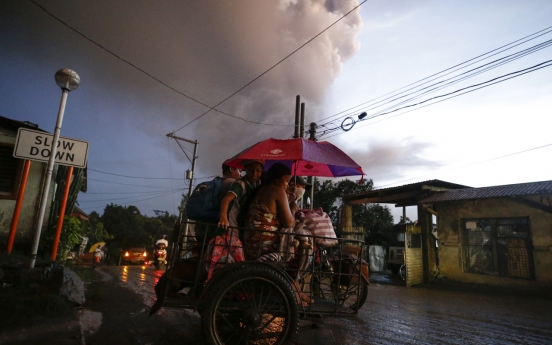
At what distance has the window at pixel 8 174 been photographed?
8258 mm

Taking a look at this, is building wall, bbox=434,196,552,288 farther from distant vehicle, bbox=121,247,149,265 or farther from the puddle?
distant vehicle, bbox=121,247,149,265

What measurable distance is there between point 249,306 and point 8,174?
8.58 meters

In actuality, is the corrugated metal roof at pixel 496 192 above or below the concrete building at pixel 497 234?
above

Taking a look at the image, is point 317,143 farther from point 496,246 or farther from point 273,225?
point 496,246

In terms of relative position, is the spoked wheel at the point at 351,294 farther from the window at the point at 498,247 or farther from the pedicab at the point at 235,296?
the window at the point at 498,247

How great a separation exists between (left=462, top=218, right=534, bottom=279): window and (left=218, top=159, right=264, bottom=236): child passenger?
11.3m

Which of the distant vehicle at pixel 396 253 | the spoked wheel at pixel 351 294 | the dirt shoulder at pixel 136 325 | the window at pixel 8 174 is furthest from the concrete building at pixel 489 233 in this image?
the window at pixel 8 174

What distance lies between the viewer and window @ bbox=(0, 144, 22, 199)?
27.1ft

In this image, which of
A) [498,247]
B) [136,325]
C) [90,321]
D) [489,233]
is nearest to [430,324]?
[136,325]

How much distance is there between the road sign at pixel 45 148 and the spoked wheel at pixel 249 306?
3876 mm

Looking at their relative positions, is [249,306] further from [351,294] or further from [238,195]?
[351,294]

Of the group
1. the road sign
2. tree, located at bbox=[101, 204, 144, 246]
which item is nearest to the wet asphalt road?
the road sign

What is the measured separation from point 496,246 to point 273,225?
11587 mm

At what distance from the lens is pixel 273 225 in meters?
3.47
